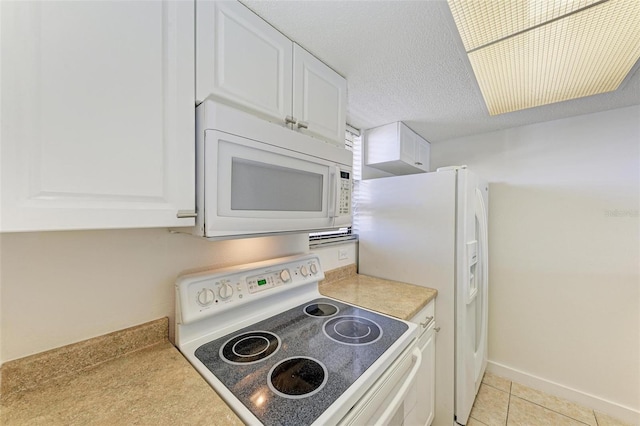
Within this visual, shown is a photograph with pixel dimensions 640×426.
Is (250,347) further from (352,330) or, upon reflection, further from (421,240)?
(421,240)

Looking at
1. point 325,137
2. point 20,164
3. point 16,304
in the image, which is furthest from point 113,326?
point 325,137

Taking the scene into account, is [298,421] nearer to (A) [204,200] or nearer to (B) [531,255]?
(A) [204,200]

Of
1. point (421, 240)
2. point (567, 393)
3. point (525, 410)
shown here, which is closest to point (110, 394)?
point (421, 240)

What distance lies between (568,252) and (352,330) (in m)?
1.96

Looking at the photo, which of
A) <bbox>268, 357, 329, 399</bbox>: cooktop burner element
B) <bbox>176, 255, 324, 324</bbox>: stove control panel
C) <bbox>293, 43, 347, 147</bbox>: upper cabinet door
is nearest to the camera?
<bbox>268, 357, 329, 399</bbox>: cooktop burner element

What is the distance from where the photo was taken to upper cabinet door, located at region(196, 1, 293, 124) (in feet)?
2.59

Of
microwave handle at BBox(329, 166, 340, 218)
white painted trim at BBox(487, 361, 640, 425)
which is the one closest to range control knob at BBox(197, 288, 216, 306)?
microwave handle at BBox(329, 166, 340, 218)

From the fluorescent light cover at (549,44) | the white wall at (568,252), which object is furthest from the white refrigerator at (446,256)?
the fluorescent light cover at (549,44)

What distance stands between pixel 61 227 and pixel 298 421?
0.74 metres

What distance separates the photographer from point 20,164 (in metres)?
0.50

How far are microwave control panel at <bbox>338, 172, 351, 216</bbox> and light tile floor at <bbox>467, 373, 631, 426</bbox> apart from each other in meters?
1.77

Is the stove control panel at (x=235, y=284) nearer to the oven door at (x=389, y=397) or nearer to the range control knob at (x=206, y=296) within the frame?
the range control knob at (x=206, y=296)

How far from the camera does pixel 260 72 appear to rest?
942 millimetres

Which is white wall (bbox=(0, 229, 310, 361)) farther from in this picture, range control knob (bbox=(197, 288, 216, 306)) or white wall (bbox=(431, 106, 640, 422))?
white wall (bbox=(431, 106, 640, 422))
